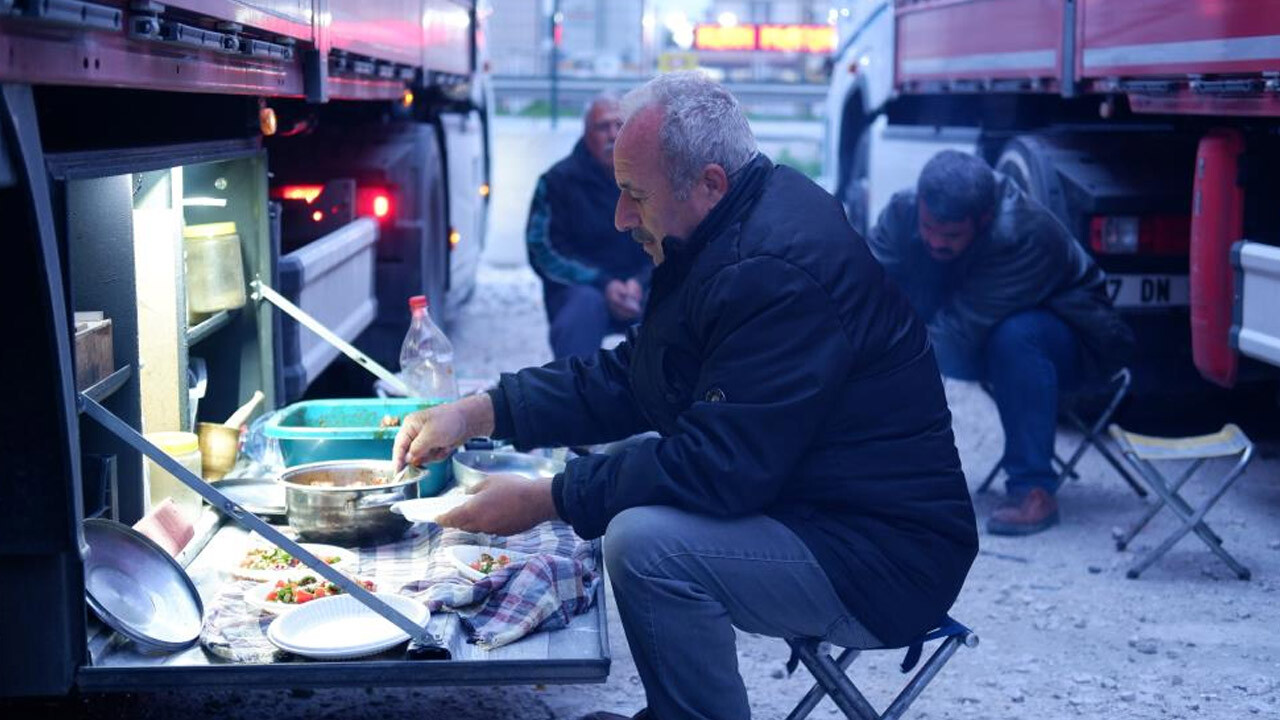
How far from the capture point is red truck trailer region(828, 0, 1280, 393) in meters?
5.82

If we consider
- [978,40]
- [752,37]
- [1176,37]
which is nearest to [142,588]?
[1176,37]

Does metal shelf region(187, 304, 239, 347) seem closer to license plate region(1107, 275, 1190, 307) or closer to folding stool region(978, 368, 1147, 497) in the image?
folding stool region(978, 368, 1147, 497)

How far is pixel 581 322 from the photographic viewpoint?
7164 mm

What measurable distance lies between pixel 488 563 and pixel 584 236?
3661mm

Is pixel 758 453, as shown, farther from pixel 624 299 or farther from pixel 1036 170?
pixel 1036 170

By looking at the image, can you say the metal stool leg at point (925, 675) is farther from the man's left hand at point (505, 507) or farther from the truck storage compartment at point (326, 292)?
the truck storage compartment at point (326, 292)

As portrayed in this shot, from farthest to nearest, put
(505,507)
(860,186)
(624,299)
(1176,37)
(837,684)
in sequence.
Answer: (860,186) → (624,299) → (1176,37) → (505,507) → (837,684)

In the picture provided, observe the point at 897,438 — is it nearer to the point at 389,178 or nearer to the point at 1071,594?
the point at 1071,594

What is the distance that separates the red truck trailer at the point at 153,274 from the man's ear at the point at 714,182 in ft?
3.26

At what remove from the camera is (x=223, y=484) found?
4613 millimetres

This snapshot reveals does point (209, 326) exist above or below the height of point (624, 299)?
above

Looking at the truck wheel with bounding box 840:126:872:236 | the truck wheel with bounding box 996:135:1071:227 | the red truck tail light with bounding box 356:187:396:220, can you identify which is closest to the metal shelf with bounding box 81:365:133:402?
the red truck tail light with bounding box 356:187:396:220

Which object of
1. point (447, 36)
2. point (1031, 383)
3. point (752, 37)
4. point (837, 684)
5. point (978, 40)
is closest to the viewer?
point (837, 684)

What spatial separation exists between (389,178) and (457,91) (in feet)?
10.9
